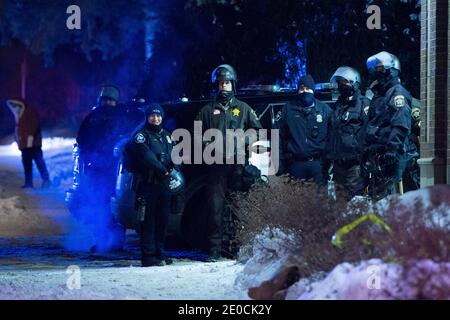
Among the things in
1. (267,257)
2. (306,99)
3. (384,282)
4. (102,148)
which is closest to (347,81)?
(306,99)

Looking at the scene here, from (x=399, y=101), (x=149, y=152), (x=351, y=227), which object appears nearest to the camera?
(x=351, y=227)

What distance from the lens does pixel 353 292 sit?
7285 millimetres

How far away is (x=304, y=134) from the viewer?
1161 cm

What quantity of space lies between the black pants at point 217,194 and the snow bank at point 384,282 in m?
3.97

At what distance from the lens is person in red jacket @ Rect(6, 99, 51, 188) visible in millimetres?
22250

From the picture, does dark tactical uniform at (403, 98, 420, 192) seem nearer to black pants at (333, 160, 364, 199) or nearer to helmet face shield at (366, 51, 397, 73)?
black pants at (333, 160, 364, 199)

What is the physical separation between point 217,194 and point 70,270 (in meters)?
1.88

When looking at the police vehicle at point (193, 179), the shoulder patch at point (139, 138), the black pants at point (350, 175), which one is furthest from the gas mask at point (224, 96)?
the black pants at point (350, 175)

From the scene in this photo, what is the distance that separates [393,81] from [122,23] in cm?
2035

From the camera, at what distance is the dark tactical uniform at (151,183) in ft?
36.8

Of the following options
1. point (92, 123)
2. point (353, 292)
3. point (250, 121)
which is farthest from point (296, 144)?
point (353, 292)

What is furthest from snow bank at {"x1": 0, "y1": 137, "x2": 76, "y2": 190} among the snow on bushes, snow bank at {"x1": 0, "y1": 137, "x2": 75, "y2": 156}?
the snow on bushes

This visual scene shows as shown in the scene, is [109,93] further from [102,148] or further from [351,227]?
[351,227]
